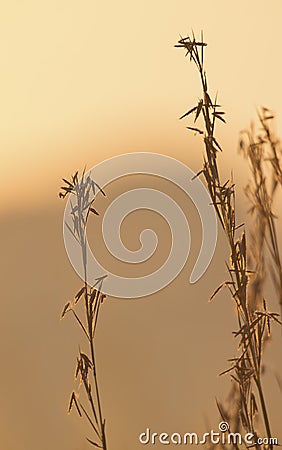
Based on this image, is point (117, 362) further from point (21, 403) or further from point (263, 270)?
point (263, 270)

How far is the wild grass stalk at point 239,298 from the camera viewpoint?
163cm

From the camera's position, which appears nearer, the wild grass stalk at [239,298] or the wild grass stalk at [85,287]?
the wild grass stalk at [239,298]

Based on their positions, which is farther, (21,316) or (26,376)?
(21,316)

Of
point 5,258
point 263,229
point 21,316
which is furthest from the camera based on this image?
point 5,258

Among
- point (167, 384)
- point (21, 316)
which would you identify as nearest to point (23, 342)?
point (21, 316)

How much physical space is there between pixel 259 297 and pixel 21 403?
4366mm

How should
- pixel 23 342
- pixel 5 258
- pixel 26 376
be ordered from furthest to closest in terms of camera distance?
pixel 5 258 → pixel 23 342 → pixel 26 376

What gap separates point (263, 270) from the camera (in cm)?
147

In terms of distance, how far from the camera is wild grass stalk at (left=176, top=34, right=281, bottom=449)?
1.63m

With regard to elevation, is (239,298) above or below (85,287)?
below

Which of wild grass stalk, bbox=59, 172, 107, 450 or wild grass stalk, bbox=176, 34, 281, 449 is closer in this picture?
wild grass stalk, bbox=176, 34, 281, 449

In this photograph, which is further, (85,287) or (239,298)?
(85,287)

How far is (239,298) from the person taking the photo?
1.63 m

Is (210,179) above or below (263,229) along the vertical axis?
above
